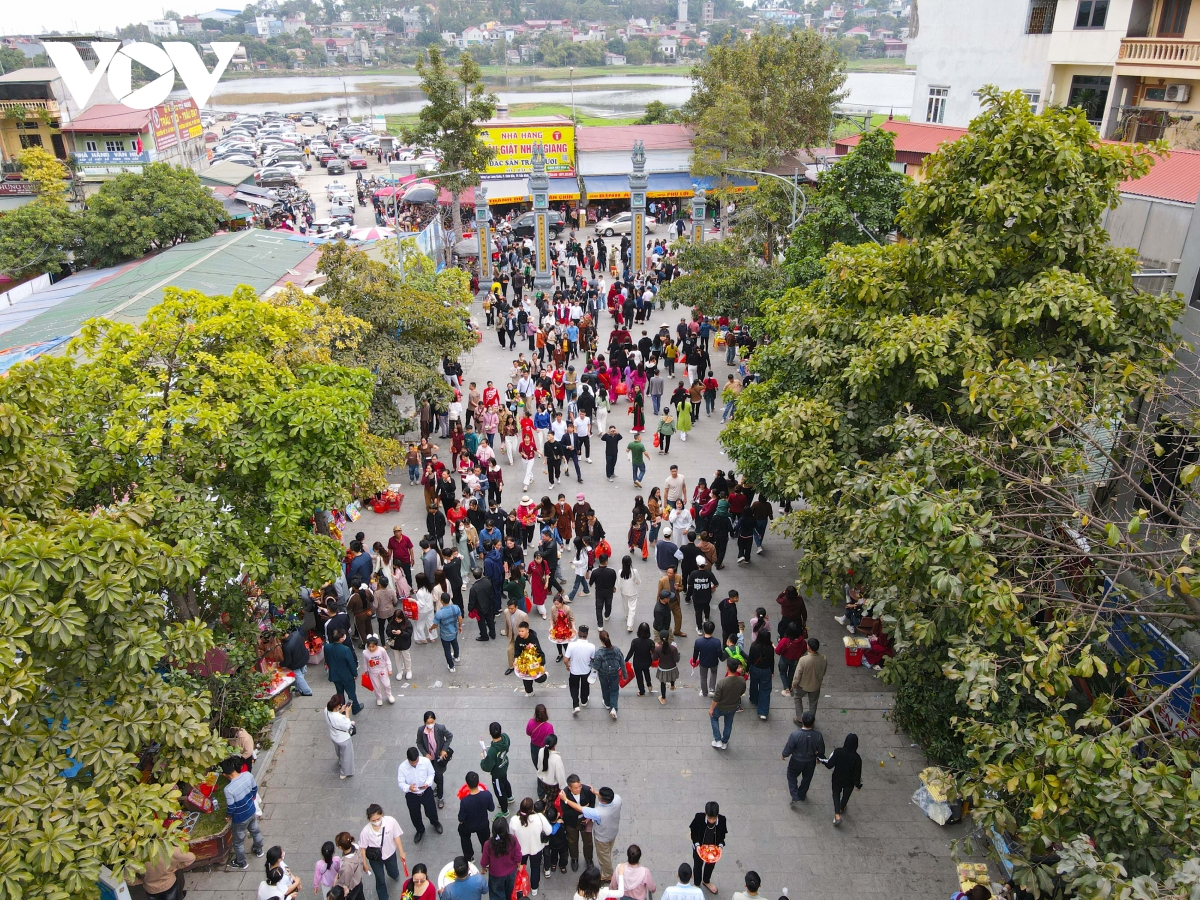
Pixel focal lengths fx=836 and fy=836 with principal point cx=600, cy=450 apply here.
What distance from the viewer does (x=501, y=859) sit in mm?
6746

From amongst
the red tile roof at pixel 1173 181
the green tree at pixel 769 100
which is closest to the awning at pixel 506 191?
the green tree at pixel 769 100

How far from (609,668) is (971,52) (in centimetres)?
2436

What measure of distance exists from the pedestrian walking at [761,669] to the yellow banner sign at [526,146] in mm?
31467

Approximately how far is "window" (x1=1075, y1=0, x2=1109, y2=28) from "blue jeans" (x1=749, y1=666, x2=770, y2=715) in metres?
19.6

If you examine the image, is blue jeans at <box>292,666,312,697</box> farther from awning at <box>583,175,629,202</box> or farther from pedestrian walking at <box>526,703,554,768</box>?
awning at <box>583,175,629,202</box>

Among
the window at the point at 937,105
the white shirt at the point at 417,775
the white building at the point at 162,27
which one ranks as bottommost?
the white shirt at the point at 417,775

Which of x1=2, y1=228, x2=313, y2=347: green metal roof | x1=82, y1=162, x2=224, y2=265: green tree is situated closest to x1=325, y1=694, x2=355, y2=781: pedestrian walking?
x1=2, y1=228, x2=313, y2=347: green metal roof

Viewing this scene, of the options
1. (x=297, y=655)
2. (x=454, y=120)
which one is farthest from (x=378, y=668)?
(x=454, y=120)

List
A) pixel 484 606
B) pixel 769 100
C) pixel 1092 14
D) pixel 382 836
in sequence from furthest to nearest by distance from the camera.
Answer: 1. pixel 769 100
2. pixel 1092 14
3. pixel 484 606
4. pixel 382 836

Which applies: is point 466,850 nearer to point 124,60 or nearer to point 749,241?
point 749,241

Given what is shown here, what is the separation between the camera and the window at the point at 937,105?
2727 centimetres

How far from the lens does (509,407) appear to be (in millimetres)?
18188

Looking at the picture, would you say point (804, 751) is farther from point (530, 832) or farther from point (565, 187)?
point (565, 187)

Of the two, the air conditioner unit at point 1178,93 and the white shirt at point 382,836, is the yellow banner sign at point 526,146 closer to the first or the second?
the air conditioner unit at point 1178,93
